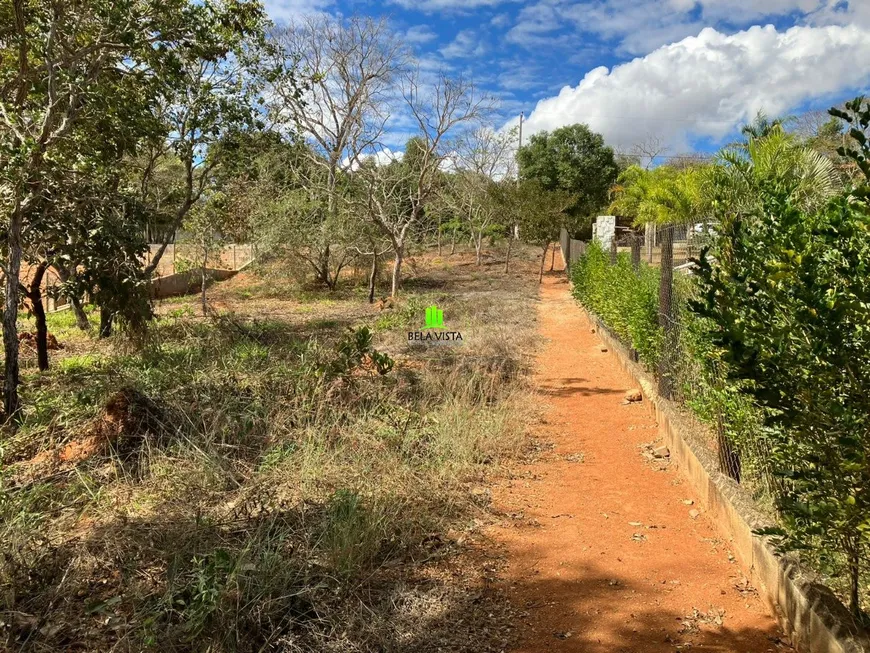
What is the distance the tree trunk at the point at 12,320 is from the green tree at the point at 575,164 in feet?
99.9

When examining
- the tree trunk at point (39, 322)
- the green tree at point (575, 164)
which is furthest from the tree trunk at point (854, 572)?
the green tree at point (575, 164)

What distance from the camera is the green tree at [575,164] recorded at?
34156 mm

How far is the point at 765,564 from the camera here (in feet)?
10.3

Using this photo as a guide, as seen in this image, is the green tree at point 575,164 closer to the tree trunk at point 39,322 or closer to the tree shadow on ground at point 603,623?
the tree trunk at point 39,322

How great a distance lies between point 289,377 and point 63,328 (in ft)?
31.7

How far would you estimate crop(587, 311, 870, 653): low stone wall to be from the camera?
2.50 m

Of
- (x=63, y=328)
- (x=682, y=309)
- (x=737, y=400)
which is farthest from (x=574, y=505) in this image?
(x=63, y=328)

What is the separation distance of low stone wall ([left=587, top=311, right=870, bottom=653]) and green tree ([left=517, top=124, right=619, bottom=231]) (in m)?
30.4

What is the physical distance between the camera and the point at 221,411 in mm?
5598

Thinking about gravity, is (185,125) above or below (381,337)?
above

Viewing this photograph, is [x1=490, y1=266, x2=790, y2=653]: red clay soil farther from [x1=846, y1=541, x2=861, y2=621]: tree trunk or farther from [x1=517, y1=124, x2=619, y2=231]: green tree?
[x1=517, y1=124, x2=619, y2=231]: green tree

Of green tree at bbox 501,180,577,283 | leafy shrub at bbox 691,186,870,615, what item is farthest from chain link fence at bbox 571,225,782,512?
green tree at bbox 501,180,577,283

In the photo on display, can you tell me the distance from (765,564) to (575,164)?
3362 cm

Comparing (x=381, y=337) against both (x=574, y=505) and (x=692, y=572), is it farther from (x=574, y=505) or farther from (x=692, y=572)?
(x=692, y=572)
